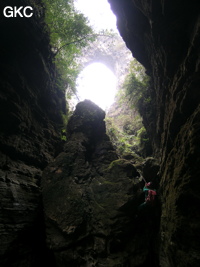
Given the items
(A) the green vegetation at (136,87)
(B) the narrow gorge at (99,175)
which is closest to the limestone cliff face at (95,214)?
(B) the narrow gorge at (99,175)

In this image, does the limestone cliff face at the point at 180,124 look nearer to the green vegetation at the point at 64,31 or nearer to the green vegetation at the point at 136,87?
the green vegetation at the point at 136,87

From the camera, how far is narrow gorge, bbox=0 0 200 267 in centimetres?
512

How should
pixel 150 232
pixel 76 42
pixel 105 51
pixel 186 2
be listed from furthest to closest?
pixel 105 51, pixel 76 42, pixel 150 232, pixel 186 2

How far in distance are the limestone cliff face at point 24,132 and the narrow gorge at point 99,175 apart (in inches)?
1.4

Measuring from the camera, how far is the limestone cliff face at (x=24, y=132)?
18.2 ft

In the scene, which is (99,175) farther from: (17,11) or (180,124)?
(17,11)

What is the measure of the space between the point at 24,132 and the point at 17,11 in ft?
15.5

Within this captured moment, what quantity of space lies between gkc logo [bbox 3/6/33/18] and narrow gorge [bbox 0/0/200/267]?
17 cm

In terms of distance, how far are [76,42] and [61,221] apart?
1049 cm

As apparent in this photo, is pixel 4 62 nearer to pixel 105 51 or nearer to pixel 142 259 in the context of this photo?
pixel 142 259

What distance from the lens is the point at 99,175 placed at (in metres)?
7.93

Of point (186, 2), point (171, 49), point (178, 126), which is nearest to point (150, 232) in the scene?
point (178, 126)

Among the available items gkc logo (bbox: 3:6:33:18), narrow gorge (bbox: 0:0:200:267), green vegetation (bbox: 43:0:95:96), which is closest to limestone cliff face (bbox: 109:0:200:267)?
narrow gorge (bbox: 0:0:200:267)

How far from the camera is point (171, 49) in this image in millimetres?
6344
